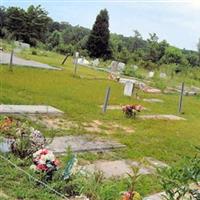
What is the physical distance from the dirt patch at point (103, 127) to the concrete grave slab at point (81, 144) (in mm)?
873

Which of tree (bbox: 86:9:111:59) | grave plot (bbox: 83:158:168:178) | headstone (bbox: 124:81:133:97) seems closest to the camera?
grave plot (bbox: 83:158:168:178)

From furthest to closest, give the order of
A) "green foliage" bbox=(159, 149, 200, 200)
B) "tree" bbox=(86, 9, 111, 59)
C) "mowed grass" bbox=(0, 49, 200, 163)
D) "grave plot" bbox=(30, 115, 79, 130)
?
"tree" bbox=(86, 9, 111, 59)
"mowed grass" bbox=(0, 49, 200, 163)
"grave plot" bbox=(30, 115, 79, 130)
"green foliage" bbox=(159, 149, 200, 200)

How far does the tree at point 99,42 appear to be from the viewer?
39.8 metres

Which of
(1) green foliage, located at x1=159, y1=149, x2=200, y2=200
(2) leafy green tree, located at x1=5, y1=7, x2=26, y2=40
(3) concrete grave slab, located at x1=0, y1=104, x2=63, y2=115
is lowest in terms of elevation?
(3) concrete grave slab, located at x1=0, y1=104, x2=63, y2=115

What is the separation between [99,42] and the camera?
3972 centimetres

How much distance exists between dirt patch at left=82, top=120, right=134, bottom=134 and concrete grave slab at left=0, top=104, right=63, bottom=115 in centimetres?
85

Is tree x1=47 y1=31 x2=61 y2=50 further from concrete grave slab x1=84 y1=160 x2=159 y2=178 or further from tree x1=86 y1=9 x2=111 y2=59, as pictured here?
concrete grave slab x1=84 y1=160 x2=159 y2=178

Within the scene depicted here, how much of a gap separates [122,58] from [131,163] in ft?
93.5

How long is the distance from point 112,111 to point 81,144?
14.5ft

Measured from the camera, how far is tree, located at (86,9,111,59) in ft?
130

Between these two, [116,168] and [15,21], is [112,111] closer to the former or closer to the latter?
[116,168]

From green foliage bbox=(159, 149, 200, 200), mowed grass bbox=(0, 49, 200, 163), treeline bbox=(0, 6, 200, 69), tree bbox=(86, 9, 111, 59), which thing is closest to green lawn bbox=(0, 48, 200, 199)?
mowed grass bbox=(0, 49, 200, 163)

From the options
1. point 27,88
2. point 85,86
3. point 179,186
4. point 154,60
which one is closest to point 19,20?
point 154,60

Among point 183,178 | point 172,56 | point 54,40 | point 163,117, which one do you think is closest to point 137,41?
point 54,40
